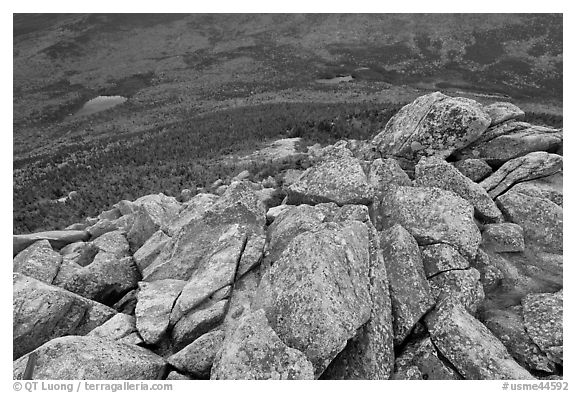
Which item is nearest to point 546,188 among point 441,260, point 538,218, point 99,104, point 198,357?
point 538,218

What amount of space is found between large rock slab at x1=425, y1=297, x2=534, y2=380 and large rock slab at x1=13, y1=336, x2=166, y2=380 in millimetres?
6603

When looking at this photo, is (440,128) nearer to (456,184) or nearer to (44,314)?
(456,184)

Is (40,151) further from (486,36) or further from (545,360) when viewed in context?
(486,36)

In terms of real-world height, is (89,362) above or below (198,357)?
above

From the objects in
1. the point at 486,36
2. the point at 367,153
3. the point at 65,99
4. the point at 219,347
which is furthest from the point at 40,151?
the point at 486,36

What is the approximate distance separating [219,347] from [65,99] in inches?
2936

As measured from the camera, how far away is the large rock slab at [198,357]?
8734mm

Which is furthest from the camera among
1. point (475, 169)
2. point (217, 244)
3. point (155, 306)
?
point (475, 169)

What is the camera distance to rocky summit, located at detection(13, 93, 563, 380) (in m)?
8.52

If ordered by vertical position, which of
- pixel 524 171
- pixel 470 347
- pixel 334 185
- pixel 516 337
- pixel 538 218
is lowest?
pixel 516 337

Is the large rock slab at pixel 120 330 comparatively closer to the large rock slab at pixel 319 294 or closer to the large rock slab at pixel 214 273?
the large rock slab at pixel 214 273

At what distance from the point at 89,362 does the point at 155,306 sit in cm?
223

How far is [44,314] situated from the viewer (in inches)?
397

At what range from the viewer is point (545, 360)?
30.5ft
